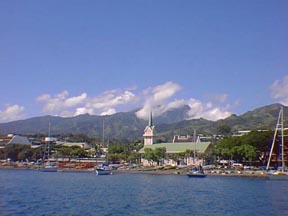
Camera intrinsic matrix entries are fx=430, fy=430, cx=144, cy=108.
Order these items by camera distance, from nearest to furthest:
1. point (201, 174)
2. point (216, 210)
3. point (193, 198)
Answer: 1. point (216, 210)
2. point (193, 198)
3. point (201, 174)

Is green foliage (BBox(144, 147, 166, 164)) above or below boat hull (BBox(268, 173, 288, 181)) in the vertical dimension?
above

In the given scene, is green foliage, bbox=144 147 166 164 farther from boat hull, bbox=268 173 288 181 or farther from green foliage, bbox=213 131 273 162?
boat hull, bbox=268 173 288 181

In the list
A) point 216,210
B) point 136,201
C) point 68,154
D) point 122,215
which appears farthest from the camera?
point 68,154

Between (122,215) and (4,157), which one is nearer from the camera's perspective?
(122,215)

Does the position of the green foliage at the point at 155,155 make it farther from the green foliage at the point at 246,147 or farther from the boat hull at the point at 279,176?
the boat hull at the point at 279,176

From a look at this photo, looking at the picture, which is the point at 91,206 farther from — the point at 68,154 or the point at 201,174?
the point at 68,154

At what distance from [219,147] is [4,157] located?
95.1 metres

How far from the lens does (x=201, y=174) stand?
10069cm

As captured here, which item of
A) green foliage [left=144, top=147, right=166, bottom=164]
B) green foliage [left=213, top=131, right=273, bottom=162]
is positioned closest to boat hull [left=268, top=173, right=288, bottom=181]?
green foliage [left=213, top=131, right=273, bottom=162]

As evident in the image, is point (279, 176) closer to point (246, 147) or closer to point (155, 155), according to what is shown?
point (246, 147)

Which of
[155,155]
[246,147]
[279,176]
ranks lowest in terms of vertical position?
[279,176]

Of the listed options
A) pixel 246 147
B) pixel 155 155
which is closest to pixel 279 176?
pixel 246 147

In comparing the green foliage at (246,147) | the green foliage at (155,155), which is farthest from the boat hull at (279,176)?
the green foliage at (155,155)

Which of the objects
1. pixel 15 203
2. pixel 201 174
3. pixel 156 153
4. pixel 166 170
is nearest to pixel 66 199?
pixel 15 203
